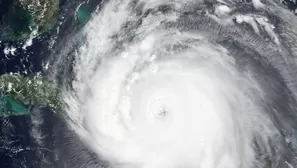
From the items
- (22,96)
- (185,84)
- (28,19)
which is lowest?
(185,84)

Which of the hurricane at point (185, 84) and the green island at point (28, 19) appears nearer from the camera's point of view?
the hurricane at point (185, 84)

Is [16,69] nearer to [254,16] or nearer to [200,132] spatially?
[200,132]

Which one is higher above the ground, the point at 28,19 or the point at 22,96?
the point at 28,19

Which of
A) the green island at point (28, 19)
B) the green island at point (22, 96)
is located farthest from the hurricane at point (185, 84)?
the green island at point (28, 19)

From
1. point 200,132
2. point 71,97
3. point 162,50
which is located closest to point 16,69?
point 71,97

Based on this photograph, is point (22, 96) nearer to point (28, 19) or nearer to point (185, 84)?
point (28, 19)

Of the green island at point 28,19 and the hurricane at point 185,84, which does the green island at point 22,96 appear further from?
the green island at point 28,19

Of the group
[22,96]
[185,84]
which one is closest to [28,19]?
[22,96]
